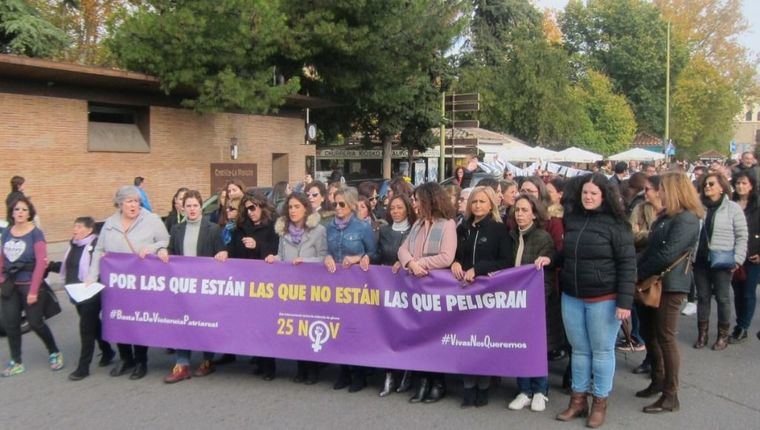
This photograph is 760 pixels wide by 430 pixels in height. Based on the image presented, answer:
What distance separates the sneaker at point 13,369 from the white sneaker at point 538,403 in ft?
16.0

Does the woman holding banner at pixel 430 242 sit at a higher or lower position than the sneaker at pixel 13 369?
higher

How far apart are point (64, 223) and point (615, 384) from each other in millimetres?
15576

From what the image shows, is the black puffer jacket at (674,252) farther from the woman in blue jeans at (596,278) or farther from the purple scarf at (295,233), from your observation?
the purple scarf at (295,233)

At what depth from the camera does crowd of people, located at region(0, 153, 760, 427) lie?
16.4ft

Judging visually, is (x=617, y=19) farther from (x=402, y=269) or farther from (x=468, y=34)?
(x=402, y=269)

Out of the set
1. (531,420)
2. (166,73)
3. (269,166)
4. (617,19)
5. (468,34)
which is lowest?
(531,420)

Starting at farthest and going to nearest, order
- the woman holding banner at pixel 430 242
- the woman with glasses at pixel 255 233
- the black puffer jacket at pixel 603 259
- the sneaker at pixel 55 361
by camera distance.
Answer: the sneaker at pixel 55 361, the woman with glasses at pixel 255 233, the woman holding banner at pixel 430 242, the black puffer jacket at pixel 603 259

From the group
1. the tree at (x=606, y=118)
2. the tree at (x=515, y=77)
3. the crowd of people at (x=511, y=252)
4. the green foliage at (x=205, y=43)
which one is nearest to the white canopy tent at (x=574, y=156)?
the tree at (x=515, y=77)

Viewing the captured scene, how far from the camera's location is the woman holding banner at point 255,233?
253 inches

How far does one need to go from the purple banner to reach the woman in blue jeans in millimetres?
300

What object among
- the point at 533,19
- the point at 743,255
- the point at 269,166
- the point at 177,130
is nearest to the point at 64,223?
the point at 177,130

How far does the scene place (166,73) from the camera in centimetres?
1811

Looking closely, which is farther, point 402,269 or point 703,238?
point 703,238

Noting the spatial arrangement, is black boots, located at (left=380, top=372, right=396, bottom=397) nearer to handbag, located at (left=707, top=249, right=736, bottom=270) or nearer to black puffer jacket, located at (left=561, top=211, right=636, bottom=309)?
black puffer jacket, located at (left=561, top=211, right=636, bottom=309)
